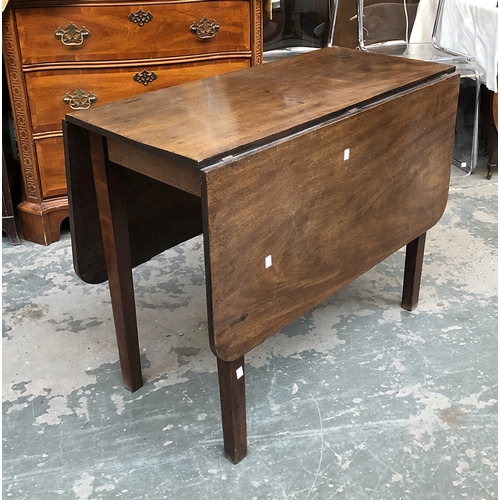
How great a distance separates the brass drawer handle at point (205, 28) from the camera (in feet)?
7.70

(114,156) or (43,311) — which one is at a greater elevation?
(114,156)

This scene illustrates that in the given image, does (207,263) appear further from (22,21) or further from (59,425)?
(22,21)

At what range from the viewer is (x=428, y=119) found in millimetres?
1700

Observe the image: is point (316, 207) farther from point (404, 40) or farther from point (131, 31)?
point (404, 40)

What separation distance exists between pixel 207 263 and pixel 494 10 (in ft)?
7.36

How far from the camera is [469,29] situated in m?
3.02

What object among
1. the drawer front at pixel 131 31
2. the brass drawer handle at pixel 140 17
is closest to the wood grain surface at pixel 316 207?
the drawer front at pixel 131 31

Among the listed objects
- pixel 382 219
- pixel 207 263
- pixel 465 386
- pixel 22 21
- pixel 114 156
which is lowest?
pixel 465 386

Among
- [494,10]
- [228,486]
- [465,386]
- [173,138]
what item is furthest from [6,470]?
[494,10]

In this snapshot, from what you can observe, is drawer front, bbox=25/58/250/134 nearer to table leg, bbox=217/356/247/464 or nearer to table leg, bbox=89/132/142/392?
table leg, bbox=89/132/142/392

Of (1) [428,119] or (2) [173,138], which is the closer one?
(2) [173,138]

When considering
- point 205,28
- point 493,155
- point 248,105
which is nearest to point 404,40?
point 493,155

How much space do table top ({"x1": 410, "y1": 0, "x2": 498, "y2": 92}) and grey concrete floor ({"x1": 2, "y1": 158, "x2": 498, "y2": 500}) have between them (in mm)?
1096

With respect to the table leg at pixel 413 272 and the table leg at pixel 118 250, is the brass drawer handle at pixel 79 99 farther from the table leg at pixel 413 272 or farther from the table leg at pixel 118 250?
the table leg at pixel 413 272
